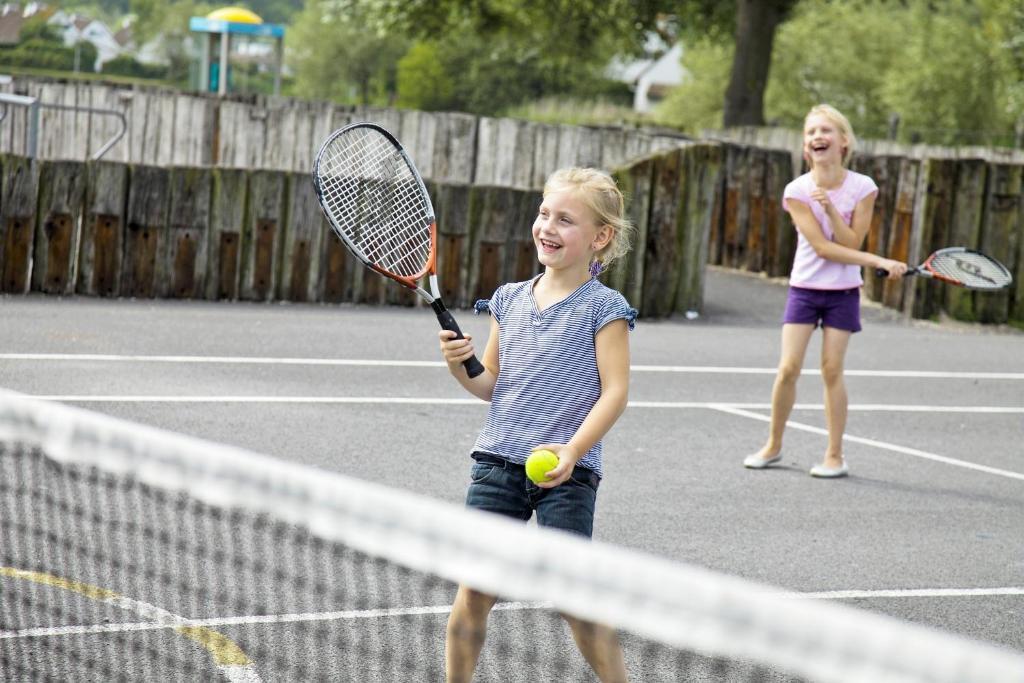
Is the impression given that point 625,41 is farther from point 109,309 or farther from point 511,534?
point 511,534

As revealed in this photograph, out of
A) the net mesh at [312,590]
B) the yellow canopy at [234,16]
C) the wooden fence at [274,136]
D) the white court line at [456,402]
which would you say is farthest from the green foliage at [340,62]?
the net mesh at [312,590]

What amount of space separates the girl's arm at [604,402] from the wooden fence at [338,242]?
8.63 meters

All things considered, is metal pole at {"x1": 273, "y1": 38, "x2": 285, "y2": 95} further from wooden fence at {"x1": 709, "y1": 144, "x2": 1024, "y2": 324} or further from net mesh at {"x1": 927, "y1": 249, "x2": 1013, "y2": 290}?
net mesh at {"x1": 927, "y1": 249, "x2": 1013, "y2": 290}

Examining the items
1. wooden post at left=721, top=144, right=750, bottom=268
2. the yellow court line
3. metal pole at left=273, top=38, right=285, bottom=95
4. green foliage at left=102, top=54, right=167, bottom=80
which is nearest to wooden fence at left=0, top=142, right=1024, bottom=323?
wooden post at left=721, top=144, right=750, bottom=268

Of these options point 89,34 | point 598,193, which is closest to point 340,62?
point 89,34

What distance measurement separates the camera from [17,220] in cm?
1388

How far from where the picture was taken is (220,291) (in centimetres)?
1480

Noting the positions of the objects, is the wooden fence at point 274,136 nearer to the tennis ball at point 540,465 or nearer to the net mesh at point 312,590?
the net mesh at point 312,590

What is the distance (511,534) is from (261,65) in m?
37.5

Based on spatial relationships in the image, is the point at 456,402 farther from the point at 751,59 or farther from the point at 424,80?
the point at 424,80

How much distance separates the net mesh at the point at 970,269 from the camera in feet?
28.7

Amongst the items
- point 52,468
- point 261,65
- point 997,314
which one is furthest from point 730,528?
point 261,65

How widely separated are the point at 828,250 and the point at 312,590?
3755 millimetres

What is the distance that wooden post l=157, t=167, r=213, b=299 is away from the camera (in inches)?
570
